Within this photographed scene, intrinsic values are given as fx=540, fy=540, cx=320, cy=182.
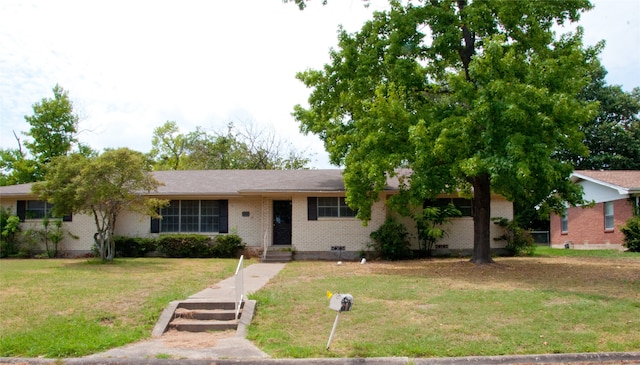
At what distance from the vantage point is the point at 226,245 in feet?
73.3

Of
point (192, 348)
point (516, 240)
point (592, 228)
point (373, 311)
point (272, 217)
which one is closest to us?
point (192, 348)

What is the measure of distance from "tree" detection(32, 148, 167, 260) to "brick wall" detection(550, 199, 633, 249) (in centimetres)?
1941

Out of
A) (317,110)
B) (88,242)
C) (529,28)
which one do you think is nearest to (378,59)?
(317,110)

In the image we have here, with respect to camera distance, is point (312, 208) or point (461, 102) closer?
point (461, 102)

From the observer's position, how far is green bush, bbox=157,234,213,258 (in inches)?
883

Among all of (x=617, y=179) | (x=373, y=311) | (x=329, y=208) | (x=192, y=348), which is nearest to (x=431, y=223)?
(x=329, y=208)

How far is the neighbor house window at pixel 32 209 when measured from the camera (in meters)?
23.8

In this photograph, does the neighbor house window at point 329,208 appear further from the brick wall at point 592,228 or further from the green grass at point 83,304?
the brick wall at point 592,228

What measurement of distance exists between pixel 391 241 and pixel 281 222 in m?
5.08

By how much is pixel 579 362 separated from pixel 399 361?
7.86ft

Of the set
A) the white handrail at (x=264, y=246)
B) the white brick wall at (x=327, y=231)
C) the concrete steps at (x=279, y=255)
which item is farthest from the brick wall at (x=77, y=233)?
the white brick wall at (x=327, y=231)

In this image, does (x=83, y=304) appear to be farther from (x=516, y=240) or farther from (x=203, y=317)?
(x=516, y=240)

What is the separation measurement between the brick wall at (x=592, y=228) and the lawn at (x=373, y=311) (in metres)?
11.4

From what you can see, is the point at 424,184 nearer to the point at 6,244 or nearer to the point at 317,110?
the point at 317,110
